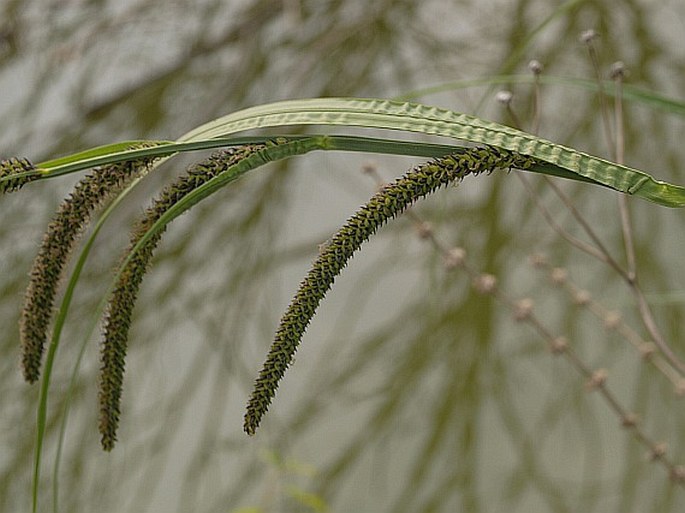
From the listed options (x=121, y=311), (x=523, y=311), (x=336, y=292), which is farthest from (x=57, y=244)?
(x=336, y=292)

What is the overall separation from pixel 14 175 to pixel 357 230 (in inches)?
2.8

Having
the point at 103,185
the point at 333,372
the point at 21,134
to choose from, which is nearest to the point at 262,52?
the point at 21,134

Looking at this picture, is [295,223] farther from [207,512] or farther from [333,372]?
[207,512]

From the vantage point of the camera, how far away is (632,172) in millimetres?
185

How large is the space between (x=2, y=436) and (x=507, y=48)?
84cm

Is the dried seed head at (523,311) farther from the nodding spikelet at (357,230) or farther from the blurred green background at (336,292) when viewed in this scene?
the blurred green background at (336,292)

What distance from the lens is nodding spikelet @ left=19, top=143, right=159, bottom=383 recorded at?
22cm

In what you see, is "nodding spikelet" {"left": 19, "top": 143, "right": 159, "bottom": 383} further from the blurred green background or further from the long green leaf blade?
the blurred green background

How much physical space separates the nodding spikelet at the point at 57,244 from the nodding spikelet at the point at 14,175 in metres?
0.02

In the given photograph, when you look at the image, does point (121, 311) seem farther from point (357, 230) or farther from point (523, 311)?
point (523, 311)

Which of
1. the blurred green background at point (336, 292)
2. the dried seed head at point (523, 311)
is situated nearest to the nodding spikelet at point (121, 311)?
the dried seed head at point (523, 311)

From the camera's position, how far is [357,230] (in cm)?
20

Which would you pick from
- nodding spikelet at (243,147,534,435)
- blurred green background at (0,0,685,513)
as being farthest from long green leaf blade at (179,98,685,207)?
blurred green background at (0,0,685,513)

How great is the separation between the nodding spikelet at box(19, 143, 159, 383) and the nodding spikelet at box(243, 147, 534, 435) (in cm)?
5
